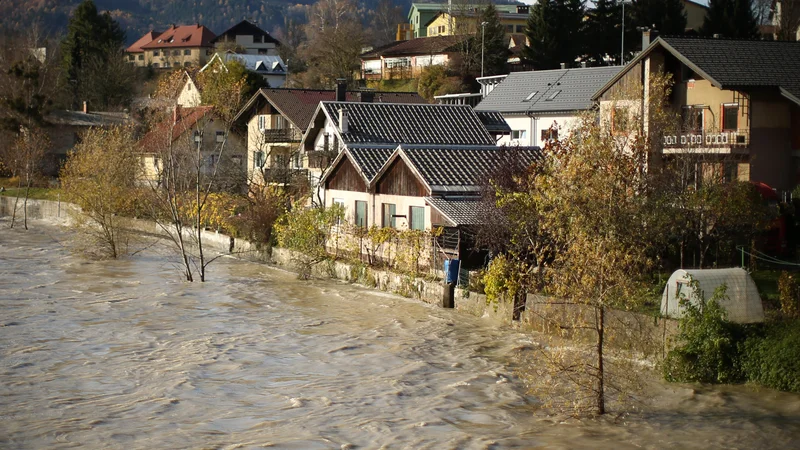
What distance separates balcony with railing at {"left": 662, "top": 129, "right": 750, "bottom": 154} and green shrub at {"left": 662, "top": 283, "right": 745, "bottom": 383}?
958 centimetres

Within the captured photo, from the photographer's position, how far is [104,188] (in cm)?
3759

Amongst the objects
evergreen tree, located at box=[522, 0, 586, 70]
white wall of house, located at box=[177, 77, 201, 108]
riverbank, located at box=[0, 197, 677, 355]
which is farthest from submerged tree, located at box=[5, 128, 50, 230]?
evergreen tree, located at box=[522, 0, 586, 70]

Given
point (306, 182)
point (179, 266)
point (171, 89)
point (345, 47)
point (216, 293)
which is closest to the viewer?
point (216, 293)

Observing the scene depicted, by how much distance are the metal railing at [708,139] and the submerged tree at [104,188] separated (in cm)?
1957

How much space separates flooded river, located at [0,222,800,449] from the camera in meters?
16.7

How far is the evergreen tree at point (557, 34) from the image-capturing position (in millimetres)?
60906

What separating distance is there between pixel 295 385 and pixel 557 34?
45.4 m

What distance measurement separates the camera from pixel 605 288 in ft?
53.8

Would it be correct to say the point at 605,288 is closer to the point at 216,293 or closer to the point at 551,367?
the point at 551,367

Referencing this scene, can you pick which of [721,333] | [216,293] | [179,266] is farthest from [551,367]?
[179,266]

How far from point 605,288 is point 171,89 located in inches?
1836

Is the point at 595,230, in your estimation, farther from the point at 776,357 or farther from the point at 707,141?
the point at 707,141

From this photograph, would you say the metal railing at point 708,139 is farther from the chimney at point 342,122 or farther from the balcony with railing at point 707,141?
the chimney at point 342,122

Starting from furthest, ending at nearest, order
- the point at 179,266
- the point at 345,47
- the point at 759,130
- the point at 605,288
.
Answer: the point at 345,47 → the point at 179,266 → the point at 759,130 → the point at 605,288
